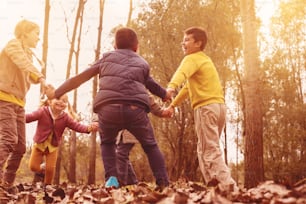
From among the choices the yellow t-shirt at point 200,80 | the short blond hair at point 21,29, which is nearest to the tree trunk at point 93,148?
the short blond hair at point 21,29

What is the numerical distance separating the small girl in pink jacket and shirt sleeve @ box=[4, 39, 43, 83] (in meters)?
2.21

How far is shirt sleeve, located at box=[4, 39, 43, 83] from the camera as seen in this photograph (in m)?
5.38

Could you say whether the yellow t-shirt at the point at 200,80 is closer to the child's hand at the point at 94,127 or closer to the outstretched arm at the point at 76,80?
the outstretched arm at the point at 76,80

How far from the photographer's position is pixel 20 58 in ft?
17.8

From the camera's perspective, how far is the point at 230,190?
107 inches

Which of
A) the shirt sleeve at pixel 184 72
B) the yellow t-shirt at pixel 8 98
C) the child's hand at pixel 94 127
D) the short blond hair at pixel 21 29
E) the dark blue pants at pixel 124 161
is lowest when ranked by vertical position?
the dark blue pants at pixel 124 161

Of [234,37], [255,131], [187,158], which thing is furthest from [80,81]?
[187,158]

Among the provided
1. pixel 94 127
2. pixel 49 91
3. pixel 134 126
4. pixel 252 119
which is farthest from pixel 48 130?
pixel 252 119

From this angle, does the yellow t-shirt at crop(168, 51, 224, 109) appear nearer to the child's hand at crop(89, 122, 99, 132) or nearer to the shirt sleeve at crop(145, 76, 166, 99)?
the shirt sleeve at crop(145, 76, 166, 99)

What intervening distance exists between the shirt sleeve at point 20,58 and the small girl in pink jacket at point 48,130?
87.0 inches

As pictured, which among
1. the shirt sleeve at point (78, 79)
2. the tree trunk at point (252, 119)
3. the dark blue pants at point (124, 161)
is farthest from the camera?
the tree trunk at point (252, 119)

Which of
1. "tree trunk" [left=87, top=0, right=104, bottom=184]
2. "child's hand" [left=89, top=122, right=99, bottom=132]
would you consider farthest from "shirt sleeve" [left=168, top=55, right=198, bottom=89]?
"tree trunk" [left=87, top=0, right=104, bottom=184]

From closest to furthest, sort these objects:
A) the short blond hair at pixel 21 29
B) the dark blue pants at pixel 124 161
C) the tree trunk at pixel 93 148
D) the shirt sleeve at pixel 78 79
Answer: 1. the shirt sleeve at pixel 78 79
2. the short blond hair at pixel 21 29
3. the dark blue pants at pixel 124 161
4. the tree trunk at pixel 93 148

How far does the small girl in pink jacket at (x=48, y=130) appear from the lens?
767cm
